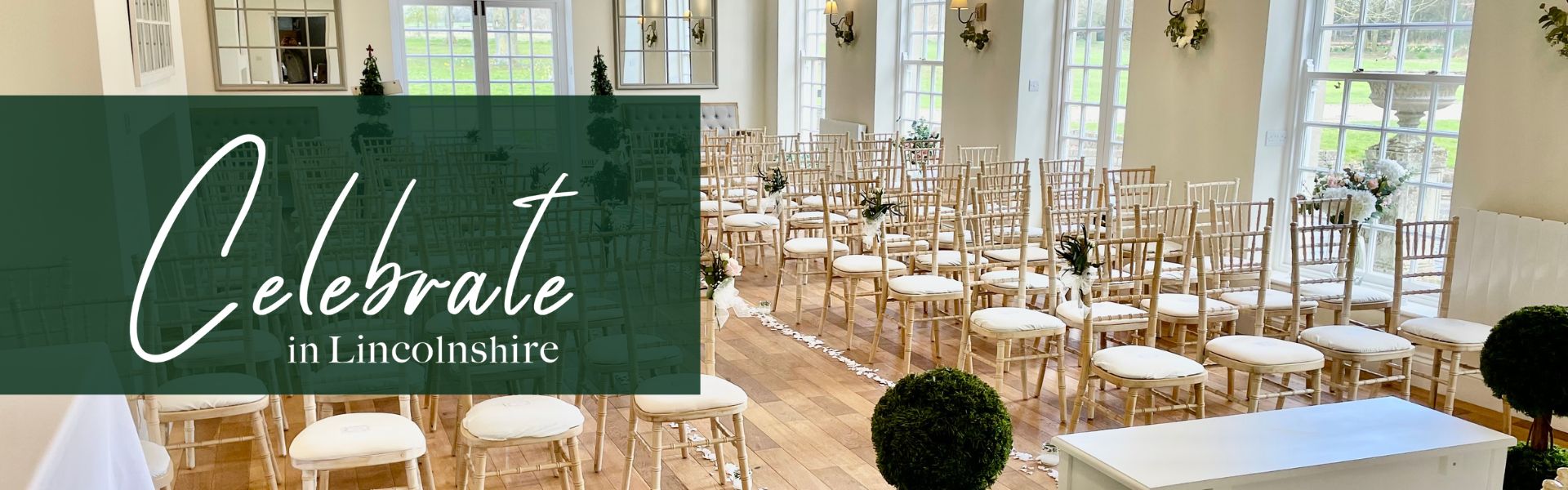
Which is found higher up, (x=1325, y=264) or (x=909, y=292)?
(x=1325, y=264)

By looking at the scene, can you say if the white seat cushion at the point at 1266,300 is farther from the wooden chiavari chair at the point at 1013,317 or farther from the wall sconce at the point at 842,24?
the wall sconce at the point at 842,24

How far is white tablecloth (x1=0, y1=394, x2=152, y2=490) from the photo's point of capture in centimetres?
193

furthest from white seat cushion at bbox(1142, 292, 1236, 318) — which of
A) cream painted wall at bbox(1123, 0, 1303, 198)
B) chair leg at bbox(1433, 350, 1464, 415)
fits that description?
cream painted wall at bbox(1123, 0, 1303, 198)

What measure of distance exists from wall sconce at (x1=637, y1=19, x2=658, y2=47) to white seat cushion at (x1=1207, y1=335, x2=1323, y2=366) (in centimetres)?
933

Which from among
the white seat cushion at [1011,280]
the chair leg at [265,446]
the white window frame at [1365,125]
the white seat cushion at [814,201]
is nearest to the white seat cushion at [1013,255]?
the white seat cushion at [1011,280]

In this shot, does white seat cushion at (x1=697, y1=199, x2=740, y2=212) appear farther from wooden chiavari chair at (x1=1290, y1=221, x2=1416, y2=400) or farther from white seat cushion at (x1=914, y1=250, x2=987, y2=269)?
wooden chiavari chair at (x1=1290, y1=221, x2=1416, y2=400)

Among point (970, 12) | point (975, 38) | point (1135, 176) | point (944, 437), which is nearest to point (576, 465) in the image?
point (944, 437)

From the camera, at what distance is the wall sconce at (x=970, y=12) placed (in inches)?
357

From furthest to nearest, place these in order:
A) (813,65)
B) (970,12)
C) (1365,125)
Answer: (813,65)
(970,12)
(1365,125)

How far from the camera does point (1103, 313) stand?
16.0ft

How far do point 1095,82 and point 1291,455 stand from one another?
5820 millimetres

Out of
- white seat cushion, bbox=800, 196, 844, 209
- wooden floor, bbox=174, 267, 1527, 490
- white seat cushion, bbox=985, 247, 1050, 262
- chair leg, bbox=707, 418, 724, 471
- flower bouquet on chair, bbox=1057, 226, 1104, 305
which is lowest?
wooden floor, bbox=174, 267, 1527, 490

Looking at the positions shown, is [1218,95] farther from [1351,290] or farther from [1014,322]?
[1014,322]

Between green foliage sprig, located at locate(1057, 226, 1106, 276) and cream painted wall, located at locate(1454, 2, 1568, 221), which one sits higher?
cream painted wall, located at locate(1454, 2, 1568, 221)
